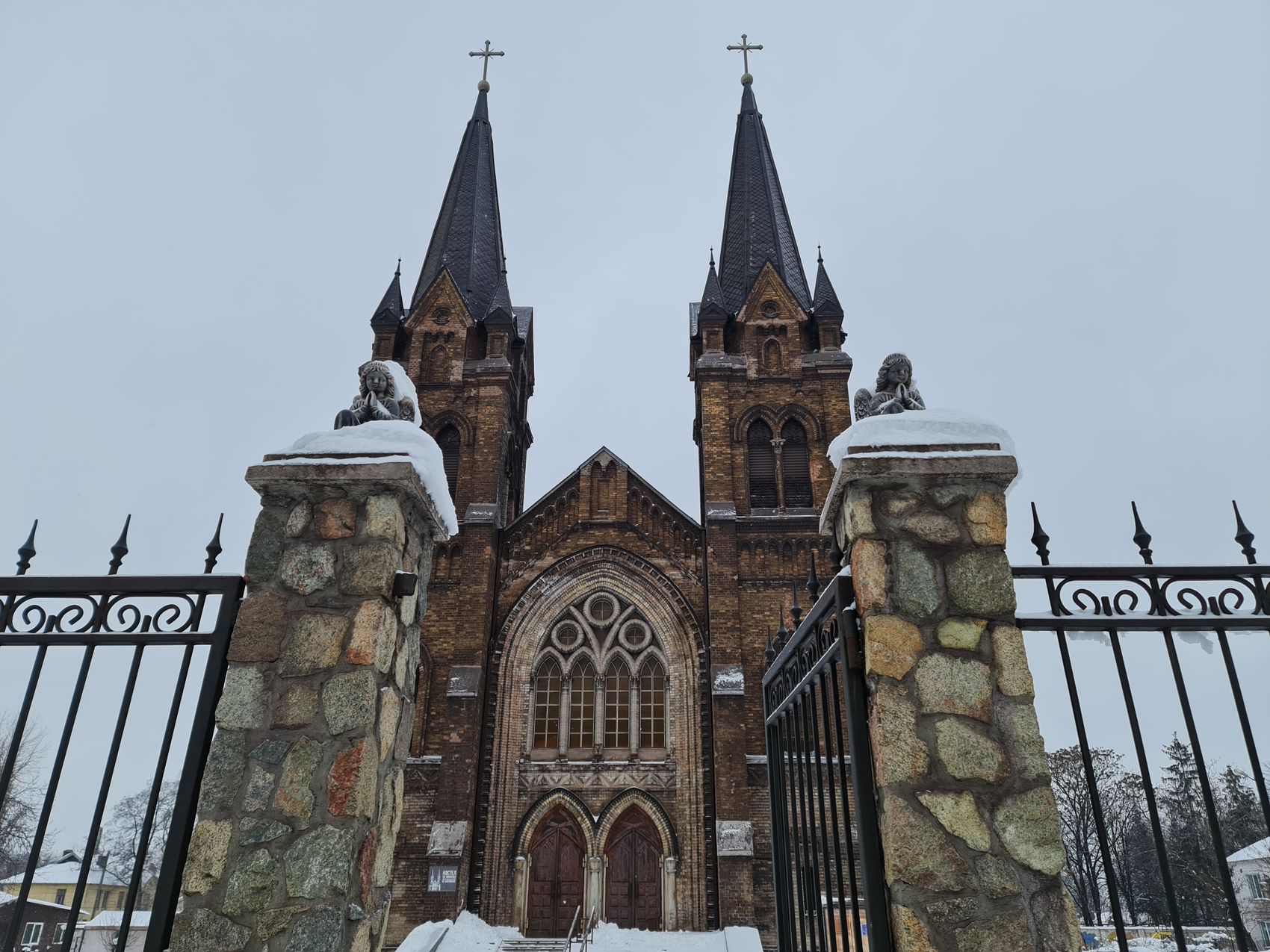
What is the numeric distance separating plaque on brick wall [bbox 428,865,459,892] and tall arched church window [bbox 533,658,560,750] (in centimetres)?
278

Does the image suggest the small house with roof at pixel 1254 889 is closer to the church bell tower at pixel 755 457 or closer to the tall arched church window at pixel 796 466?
the church bell tower at pixel 755 457

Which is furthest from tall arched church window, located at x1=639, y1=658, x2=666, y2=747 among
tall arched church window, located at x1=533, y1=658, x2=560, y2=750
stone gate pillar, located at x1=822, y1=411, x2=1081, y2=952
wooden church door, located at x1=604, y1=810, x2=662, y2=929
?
stone gate pillar, located at x1=822, y1=411, x2=1081, y2=952

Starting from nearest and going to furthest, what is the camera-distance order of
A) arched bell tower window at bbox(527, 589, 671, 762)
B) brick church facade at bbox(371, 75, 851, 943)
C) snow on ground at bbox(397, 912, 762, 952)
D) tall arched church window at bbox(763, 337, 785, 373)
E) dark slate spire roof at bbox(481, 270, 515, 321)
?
snow on ground at bbox(397, 912, 762, 952), brick church facade at bbox(371, 75, 851, 943), arched bell tower window at bbox(527, 589, 671, 762), tall arched church window at bbox(763, 337, 785, 373), dark slate spire roof at bbox(481, 270, 515, 321)

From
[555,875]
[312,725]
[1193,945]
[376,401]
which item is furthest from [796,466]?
[312,725]

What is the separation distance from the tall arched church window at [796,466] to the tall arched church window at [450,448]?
25.6 ft

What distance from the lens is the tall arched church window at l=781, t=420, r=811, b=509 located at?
20.2 m

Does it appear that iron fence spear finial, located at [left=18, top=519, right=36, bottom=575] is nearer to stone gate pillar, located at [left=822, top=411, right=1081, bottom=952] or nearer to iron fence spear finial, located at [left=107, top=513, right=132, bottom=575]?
iron fence spear finial, located at [left=107, top=513, right=132, bottom=575]

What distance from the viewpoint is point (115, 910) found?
27797 mm

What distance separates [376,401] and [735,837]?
13914mm

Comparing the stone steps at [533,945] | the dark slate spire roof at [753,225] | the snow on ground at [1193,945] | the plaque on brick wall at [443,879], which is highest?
the dark slate spire roof at [753,225]

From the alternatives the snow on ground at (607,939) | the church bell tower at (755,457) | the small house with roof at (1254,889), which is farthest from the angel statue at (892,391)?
the small house with roof at (1254,889)

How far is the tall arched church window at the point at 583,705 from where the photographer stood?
1767cm

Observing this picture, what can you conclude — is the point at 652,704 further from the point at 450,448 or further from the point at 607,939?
the point at 450,448

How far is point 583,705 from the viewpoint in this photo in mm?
17969
